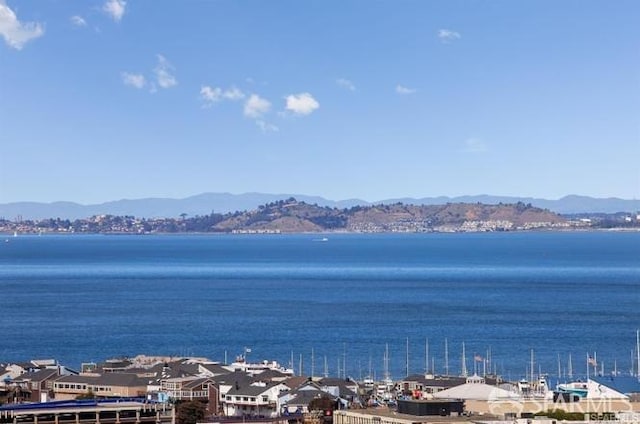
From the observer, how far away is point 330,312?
8400 cm

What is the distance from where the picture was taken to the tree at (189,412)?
33.1 meters

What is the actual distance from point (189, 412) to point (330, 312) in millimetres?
50111

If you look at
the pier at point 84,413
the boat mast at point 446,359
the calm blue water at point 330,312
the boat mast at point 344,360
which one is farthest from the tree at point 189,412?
the boat mast at point 446,359

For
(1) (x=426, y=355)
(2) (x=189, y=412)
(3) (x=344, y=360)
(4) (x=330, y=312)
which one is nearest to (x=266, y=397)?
(2) (x=189, y=412)

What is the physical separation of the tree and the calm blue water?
1603cm

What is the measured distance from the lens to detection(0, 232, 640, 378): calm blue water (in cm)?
6075

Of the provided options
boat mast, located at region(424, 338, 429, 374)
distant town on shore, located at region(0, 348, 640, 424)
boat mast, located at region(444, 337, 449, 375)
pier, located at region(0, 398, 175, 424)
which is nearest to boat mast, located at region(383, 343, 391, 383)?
distant town on shore, located at region(0, 348, 640, 424)

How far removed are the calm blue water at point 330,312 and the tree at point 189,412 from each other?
52.6 ft

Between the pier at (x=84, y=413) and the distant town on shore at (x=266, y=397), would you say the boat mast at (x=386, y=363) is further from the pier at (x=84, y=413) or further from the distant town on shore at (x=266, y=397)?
the pier at (x=84, y=413)

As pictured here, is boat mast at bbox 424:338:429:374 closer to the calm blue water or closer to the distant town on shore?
the calm blue water

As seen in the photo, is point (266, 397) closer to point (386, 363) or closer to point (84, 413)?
point (84, 413)

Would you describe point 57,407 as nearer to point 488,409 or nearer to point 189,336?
point 488,409

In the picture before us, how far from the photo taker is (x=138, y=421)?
87.4 feet

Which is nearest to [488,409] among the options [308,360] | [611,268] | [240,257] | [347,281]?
[308,360]
